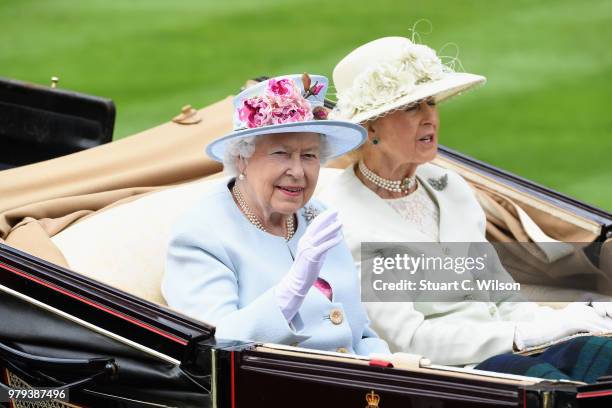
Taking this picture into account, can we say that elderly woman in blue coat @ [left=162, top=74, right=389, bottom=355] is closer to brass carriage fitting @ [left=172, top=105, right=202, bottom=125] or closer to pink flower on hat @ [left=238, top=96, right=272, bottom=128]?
pink flower on hat @ [left=238, top=96, right=272, bottom=128]

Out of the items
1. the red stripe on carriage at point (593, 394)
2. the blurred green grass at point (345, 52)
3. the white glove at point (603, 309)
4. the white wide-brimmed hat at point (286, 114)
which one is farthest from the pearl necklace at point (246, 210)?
the blurred green grass at point (345, 52)

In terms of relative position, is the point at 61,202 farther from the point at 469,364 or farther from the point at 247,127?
the point at 469,364

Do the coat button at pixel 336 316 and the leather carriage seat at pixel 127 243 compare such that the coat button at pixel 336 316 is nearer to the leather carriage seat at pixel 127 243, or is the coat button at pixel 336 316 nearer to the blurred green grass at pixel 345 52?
the leather carriage seat at pixel 127 243

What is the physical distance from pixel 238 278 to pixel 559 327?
887mm

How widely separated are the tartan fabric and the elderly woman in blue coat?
0.43 m

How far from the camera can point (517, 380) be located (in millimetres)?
3072

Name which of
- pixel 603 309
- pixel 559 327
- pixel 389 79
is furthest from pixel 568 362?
pixel 389 79

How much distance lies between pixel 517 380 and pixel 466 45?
6754 millimetres

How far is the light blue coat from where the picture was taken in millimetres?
3686

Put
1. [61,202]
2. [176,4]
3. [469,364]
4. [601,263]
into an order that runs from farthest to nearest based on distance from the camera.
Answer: [176,4]
[601,263]
[61,202]
[469,364]

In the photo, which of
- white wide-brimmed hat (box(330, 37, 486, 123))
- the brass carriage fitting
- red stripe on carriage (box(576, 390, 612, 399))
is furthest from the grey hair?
the brass carriage fitting

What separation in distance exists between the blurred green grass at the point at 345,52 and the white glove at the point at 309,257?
14.7 feet

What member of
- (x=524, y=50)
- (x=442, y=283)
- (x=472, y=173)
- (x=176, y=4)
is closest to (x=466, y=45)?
(x=524, y=50)

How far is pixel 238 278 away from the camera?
12.5ft
